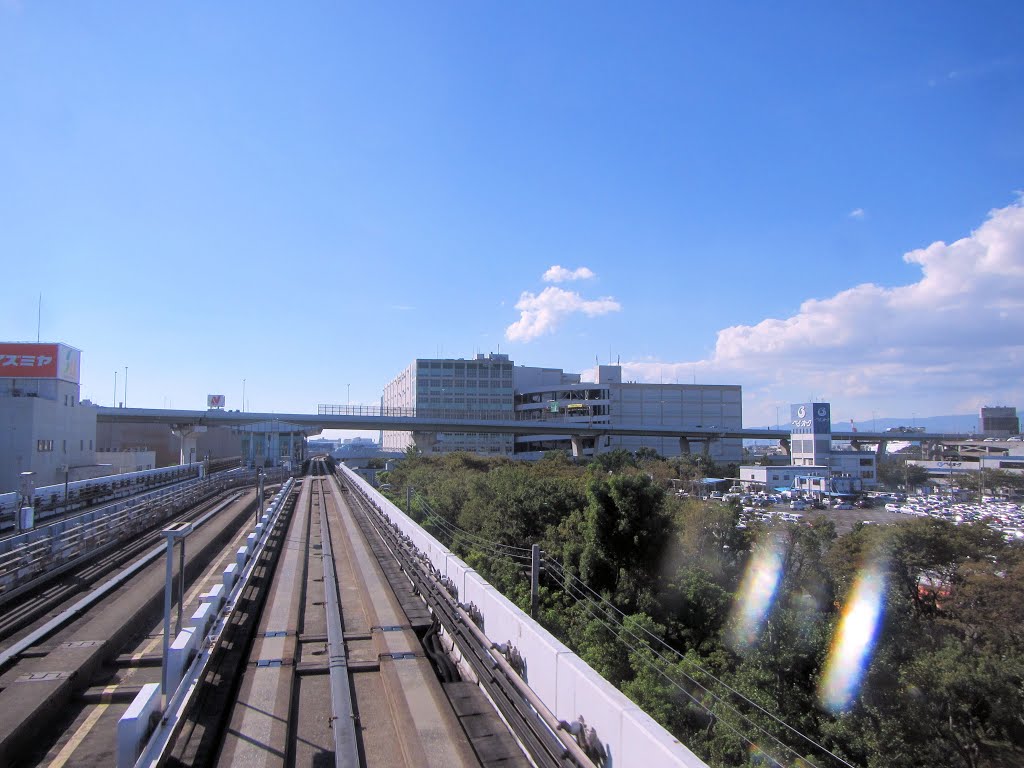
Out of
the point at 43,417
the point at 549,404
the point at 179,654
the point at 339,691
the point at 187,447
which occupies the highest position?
the point at 549,404

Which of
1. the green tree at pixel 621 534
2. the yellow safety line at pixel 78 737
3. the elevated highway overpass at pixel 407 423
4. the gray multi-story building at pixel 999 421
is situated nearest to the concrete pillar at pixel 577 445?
the elevated highway overpass at pixel 407 423

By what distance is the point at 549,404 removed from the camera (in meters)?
102

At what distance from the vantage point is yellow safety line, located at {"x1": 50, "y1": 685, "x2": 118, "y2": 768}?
5.79 m

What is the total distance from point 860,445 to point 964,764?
137866 mm

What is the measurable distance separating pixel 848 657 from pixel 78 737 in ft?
48.2

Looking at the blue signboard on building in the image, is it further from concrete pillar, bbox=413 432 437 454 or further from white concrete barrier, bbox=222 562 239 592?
white concrete barrier, bbox=222 562 239 592

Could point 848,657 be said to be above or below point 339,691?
below

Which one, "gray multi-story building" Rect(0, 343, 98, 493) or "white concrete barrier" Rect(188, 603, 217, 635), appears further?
"gray multi-story building" Rect(0, 343, 98, 493)

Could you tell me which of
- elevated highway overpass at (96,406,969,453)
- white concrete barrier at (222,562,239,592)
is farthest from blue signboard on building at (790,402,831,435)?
white concrete barrier at (222,562,239,592)

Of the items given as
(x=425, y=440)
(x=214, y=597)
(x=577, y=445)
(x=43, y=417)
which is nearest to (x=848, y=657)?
(x=214, y=597)

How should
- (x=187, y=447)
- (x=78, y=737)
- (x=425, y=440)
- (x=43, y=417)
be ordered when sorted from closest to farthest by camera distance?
(x=78, y=737), (x=43, y=417), (x=187, y=447), (x=425, y=440)

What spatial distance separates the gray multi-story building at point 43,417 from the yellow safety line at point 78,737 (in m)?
32.3

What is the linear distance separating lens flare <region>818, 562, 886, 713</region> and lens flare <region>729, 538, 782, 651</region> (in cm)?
163

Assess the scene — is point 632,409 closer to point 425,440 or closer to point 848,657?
point 425,440
